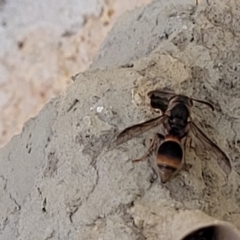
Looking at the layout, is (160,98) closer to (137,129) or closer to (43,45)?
(137,129)

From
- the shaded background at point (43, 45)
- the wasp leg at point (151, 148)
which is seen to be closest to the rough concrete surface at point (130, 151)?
the wasp leg at point (151, 148)

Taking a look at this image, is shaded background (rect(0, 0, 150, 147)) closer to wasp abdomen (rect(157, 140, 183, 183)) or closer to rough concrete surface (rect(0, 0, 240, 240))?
rough concrete surface (rect(0, 0, 240, 240))

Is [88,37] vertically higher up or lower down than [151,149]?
lower down

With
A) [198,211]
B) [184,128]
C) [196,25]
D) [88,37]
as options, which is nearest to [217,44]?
[196,25]

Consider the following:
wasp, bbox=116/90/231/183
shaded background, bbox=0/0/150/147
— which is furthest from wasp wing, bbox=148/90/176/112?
shaded background, bbox=0/0/150/147

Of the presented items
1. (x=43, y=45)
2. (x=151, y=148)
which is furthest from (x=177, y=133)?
(x=43, y=45)

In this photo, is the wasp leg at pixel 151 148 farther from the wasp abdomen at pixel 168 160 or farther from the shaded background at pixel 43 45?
the shaded background at pixel 43 45

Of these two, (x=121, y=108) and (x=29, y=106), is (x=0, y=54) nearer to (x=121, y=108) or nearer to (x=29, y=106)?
(x=29, y=106)
